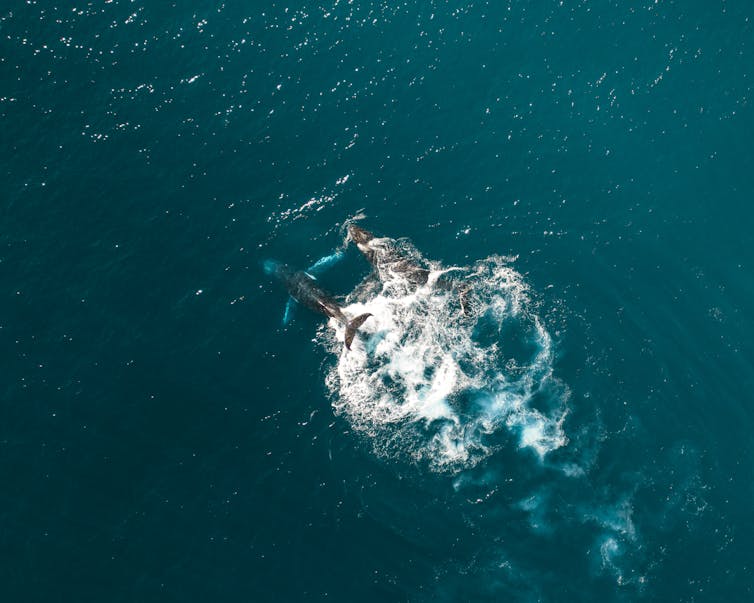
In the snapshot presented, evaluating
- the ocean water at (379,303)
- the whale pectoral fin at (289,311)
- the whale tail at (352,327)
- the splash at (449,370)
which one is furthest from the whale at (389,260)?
the whale pectoral fin at (289,311)

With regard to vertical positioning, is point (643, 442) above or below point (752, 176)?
below

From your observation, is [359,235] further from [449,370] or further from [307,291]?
[449,370]

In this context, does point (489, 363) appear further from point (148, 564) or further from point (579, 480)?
point (148, 564)

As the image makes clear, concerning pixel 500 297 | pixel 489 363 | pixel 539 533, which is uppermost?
pixel 500 297

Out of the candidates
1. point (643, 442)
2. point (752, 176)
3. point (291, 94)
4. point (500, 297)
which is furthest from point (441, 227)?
point (752, 176)

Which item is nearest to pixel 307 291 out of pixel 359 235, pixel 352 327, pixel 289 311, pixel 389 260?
pixel 289 311

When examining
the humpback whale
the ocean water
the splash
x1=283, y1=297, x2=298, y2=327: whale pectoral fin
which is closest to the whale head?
the ocean water

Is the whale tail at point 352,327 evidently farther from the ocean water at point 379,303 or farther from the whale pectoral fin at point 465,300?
the whale pectoral fin at point 465,300
